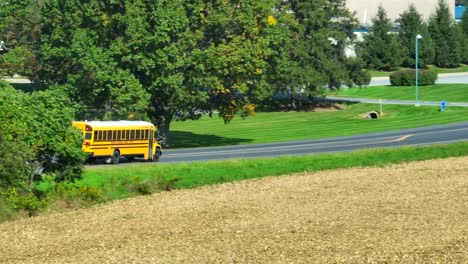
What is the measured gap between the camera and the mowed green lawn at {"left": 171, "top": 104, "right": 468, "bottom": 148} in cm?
7731

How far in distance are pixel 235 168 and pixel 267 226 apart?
17.2m

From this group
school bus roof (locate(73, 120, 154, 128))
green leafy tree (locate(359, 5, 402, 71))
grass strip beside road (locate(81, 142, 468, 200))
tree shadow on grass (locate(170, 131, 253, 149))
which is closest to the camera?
grass strip beside road (locate(81, 142, 468, 200))

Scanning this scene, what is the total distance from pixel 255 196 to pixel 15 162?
860 cm

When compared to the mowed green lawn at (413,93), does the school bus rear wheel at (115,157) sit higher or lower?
lower

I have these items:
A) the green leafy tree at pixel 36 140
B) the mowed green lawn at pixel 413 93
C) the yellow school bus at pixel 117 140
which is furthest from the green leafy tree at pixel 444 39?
the green leafy tree at pixel 36 140

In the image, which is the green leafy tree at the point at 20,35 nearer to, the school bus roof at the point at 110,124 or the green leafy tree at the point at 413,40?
the school bus roof at the point at 110,124

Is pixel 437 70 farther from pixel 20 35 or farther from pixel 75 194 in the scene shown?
pixel 75 194

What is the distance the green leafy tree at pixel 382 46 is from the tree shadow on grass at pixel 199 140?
50177mm

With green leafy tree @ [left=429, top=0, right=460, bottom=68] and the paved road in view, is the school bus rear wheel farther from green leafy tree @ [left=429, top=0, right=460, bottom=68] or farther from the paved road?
green leafy tree @ [left=429, top=0, right=460, bottom=68]

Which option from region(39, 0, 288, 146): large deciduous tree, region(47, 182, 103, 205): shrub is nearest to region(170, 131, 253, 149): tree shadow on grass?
region(39, 0, 288, 146): large deciduous tree

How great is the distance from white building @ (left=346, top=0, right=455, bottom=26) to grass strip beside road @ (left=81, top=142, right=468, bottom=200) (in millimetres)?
90480

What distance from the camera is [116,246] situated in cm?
2792

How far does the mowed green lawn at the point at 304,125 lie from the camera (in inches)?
3044

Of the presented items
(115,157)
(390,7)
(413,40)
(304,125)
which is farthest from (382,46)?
(115,157)
